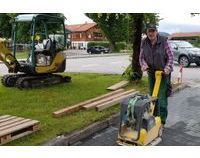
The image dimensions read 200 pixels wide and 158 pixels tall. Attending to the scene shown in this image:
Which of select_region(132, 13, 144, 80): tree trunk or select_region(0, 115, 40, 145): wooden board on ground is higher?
select_region(132, 13, 144, 80): tree trunk

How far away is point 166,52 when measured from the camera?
6.62m

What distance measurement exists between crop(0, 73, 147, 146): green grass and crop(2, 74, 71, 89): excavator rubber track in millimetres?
249

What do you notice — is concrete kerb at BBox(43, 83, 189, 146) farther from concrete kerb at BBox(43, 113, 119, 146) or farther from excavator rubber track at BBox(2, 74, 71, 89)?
excavator rubber track at BBox(2, 74, 71, 89)

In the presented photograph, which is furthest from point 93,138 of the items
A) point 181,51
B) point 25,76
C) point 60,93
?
point 181,51

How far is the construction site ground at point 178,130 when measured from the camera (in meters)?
6.28

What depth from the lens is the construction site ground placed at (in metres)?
6.28

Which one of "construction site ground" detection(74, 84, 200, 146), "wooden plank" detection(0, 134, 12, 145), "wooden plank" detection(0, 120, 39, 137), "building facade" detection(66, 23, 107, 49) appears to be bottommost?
"construction site ground" detection(74, 84, 200, 146)

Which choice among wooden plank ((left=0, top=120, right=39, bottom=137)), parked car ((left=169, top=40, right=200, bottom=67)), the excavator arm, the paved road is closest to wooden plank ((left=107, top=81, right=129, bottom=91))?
the excavator arm

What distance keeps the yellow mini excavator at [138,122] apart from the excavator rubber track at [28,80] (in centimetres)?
584

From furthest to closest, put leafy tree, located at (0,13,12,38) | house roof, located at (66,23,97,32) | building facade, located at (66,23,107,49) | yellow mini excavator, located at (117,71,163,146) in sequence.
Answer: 1. house roof, located at (66,23,97,32)
2. building facade, located at (66,23,107,49)
3. leafy tree, located at (0,13,12,38)
4. yellow mini excavator, located at (117,71,163,146)

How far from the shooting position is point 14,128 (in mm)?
5980

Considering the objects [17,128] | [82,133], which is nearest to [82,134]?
[82,133]
